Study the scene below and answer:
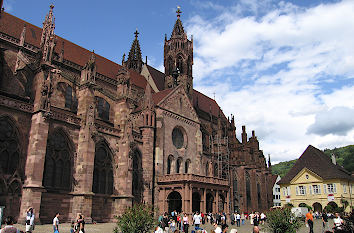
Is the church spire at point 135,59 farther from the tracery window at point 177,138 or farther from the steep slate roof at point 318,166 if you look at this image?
the steep slate roof at point 318,166

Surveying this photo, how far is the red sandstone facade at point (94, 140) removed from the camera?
2147cm

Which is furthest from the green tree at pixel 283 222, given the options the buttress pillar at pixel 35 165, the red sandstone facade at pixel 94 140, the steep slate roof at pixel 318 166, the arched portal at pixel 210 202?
the steep slate roof at pixel 318 166

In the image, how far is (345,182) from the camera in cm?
4297

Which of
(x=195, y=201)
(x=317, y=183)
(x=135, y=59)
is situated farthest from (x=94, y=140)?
(x=317, y=183)

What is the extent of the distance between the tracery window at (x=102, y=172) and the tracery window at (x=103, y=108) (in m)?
6.89

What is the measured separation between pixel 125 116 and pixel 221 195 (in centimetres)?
1397

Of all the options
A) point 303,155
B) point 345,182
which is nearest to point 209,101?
point 303,155

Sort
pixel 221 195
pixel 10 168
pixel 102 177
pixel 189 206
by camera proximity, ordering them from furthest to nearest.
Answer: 1. pixel 221 195
2. pixel 189 206
3. pixel 102 177
4. pixel 10 168

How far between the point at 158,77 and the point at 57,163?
27.8 metres

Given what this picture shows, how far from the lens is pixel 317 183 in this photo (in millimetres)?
43781

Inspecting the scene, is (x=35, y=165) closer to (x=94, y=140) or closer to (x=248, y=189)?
(x=94, y=140)

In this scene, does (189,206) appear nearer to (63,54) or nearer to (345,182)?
(63,54)

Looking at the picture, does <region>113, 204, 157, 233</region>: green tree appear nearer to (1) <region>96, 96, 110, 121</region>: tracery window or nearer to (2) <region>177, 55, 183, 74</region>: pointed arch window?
(1) <region>96, 96, 110, 121</region>: tracery window

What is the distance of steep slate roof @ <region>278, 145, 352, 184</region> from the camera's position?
43156 millimetres
